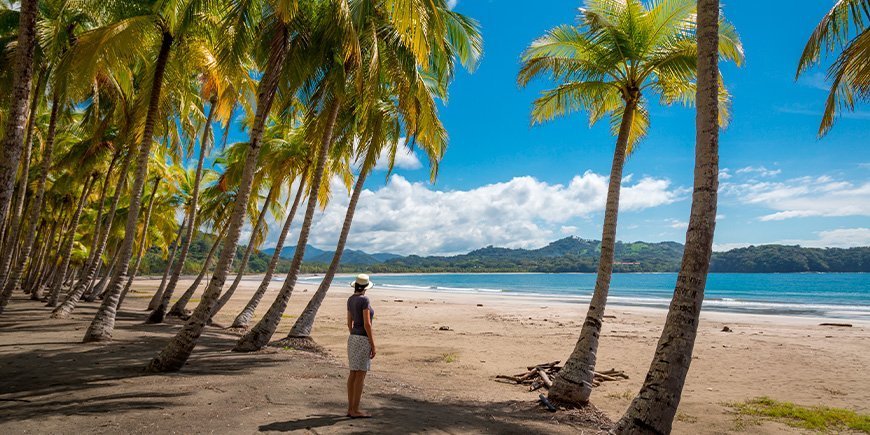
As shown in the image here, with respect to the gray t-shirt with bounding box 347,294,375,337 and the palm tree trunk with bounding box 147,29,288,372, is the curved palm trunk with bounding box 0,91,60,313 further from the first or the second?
the gray t-shirt with bounding box 347,294,375,337

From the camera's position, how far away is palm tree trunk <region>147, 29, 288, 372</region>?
722cm

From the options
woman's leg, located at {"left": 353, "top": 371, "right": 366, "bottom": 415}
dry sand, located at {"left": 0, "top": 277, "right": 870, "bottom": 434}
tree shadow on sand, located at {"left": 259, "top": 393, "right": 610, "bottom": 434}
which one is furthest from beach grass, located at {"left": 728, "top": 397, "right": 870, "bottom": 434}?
woman's leg, located at {"left": 353, "top": 371, "right": 366, "bottom": 415}

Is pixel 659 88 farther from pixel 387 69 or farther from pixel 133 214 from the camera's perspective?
pixel 133 214

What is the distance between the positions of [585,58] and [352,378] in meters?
6.73

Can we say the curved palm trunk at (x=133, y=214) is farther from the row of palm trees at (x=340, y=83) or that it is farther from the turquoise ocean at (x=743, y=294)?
the turquoise ocean at (x=743, y=294)

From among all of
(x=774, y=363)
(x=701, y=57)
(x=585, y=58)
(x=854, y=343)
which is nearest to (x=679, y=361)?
(x=701, y=57)

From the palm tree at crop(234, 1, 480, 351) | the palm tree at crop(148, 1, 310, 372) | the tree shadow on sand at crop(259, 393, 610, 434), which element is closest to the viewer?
the tree shadow on sand at crop(259, 393, 610, 434)

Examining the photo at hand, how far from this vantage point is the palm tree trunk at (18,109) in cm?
536

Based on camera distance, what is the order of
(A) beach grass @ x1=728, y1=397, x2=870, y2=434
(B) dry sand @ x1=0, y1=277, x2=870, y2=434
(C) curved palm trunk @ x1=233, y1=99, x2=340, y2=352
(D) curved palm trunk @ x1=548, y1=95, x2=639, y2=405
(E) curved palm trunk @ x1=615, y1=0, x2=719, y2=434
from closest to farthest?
(E) curved palm trunk @ x1=615, y1=0, x2=719, y2=434 < (B) dry sand @ x1=0, y1=277, x2=870, y2=434 < (A) beach grass @ x1=728, y1=397, x2=870, y2=434 < (D) curved palm trunk @ x1=548, y1=95, x2=639, y2=405 < (C) curved palm trunk @ x1=233, y1=99, x2=340, y2=352

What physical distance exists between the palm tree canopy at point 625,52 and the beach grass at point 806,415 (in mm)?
5091

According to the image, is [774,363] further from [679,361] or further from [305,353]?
[305,353]

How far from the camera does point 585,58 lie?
854cm

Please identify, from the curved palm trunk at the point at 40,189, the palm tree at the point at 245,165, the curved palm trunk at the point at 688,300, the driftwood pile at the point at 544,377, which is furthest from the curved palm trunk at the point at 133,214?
the curved palm trunk at the point at 688,300

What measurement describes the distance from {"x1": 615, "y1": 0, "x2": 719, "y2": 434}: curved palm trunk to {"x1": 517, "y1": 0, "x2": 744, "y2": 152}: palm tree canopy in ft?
11.4
